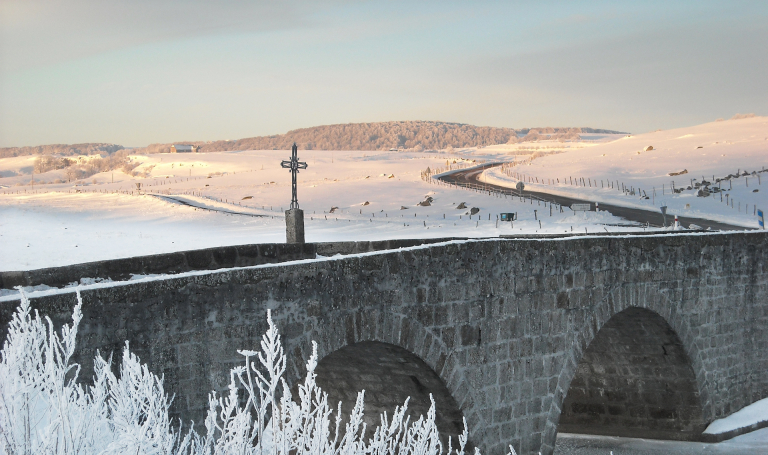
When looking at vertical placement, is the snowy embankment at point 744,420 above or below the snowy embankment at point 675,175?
below

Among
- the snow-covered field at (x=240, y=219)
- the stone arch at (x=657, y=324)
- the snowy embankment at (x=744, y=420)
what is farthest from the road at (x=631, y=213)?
the stone arch at (x=657, y=324)

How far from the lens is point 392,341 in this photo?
10352mm

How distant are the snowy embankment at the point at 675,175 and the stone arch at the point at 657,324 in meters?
25.5

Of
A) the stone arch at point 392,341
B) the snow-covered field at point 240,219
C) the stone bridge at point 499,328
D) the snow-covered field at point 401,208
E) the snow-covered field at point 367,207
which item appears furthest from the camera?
the snow-covered field at point 367,207

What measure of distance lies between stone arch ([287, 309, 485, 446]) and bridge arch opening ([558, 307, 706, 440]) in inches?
216

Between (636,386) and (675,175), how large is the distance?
5019 centimetres

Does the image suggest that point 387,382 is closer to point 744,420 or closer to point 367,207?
point 744,420

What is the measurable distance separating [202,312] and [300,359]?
4.63 ft

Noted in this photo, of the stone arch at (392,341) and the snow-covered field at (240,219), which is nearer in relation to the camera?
the stone arch at (392,341)

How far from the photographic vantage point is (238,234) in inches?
1641

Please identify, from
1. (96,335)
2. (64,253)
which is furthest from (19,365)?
(64,253)

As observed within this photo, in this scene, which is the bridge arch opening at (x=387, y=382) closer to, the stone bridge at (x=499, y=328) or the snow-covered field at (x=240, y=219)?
the stone bridge at (x=499, y=328)

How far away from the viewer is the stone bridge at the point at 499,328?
8047 millimetres

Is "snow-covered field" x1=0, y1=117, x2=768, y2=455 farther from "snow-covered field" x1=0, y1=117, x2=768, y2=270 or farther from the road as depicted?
the road
